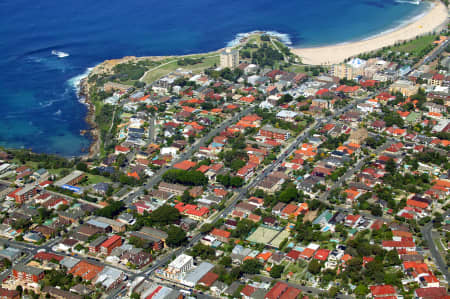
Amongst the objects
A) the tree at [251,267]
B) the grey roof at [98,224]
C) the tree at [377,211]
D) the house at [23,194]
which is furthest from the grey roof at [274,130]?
the house at [23,194]

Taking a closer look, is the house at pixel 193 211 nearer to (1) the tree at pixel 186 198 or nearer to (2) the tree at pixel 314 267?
(1) the tree at pixel 186 198

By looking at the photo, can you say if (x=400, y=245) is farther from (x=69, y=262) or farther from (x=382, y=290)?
(x=69, y=262)

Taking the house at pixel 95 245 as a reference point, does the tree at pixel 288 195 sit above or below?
above

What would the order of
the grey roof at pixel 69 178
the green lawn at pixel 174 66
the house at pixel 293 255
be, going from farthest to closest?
the green lawn at pixel 174 66 < the grey roof at pixel 69 178 < the house at pixel 293 255

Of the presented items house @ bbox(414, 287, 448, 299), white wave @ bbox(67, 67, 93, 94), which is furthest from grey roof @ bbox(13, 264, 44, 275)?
white wave @ bbox(67, 67, 93, 94)

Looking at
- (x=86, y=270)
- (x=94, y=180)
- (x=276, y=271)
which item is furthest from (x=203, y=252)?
(x=94, y=180)
